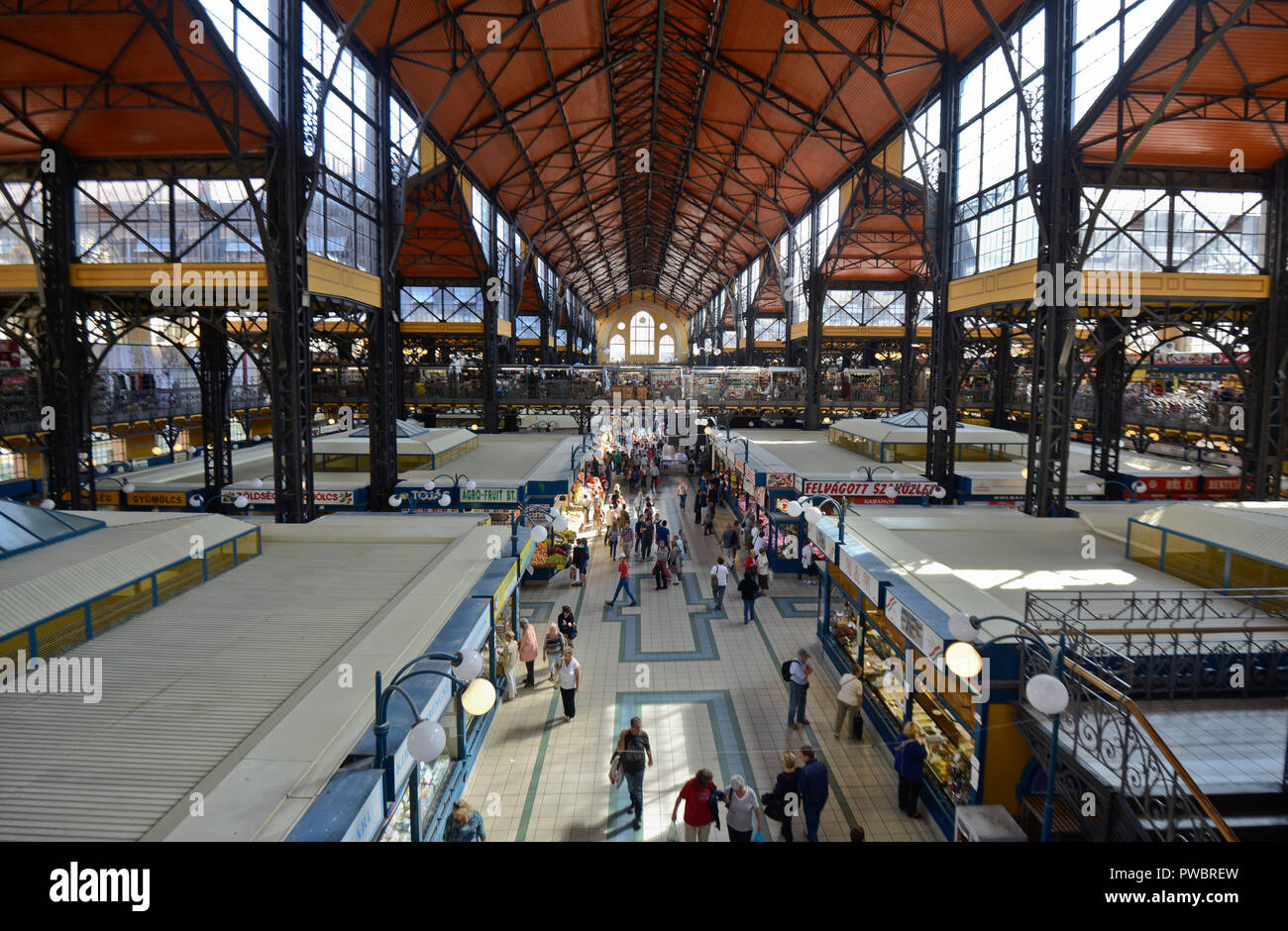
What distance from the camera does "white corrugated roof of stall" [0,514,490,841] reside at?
4.71 meters

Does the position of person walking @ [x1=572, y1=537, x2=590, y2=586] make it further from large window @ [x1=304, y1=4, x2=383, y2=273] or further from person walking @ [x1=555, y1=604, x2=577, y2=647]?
large window @ [x1=304, y1=4, x2=383, y2=273]

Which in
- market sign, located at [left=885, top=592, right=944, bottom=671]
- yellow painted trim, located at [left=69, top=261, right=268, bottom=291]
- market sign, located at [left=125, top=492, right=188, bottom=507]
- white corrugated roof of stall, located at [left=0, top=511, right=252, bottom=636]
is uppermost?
yellow painted trim, located at [left=69, top=261, right=268, bottom=291]

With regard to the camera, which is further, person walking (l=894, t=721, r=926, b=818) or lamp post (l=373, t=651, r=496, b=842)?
person walking (l=894, t=721, r=926, b=818)

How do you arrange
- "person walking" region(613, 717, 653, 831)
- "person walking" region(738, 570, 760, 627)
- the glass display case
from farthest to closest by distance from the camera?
"person walking" region(738, 570, 760, 627), "person walking" region(613, 717, 653, 831), the glass display case

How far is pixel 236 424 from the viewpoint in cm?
3756

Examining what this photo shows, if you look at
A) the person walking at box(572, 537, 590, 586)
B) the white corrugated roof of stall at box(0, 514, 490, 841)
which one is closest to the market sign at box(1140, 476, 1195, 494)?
the person walking at box(572, 537, 590, 586)

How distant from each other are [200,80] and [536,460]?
13.4 metres

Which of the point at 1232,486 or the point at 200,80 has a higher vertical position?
the point at 200,80

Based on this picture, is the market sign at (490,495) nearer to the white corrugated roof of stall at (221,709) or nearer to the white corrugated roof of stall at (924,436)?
the white corrugated roof of stall at (221,709)

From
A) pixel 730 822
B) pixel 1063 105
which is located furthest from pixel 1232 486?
pixel 730 822

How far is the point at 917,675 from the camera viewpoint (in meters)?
9.38

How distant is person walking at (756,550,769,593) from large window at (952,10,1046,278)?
29.3ft

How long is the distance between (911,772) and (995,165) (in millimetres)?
15569
